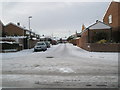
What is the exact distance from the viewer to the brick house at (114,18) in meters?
36.9

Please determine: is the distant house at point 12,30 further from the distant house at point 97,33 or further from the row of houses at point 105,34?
the distant house at point 97,33

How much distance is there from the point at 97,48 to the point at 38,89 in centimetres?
2339

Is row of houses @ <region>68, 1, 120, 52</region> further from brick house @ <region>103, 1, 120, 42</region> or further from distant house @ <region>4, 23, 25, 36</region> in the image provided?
distant house @ <region>4, 23, 25, 36</region>

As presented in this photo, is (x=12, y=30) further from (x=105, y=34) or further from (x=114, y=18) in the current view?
(x=105, y=34)

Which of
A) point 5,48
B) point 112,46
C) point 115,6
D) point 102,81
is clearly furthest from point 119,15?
point 102,81

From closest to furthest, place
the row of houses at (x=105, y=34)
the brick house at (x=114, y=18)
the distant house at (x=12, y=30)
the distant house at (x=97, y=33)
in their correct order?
the row of houses at (x=105, y=34) → the distant house at (x=97, y=33) → the brick house at (x=114, y=18) → the distant house at (x=12, y=30)

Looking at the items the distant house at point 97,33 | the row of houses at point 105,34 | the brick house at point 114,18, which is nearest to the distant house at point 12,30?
the brick house at point 114,18

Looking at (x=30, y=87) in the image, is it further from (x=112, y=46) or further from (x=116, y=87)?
(x=112, y=46)

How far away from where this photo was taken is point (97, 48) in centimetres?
2981

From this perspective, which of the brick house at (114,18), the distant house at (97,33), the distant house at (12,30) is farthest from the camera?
the distant house at (12,30)

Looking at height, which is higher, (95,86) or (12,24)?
(12,24)

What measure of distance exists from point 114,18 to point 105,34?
7596 mm

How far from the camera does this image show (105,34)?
36.1 metres

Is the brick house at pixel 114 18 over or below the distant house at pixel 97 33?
over
